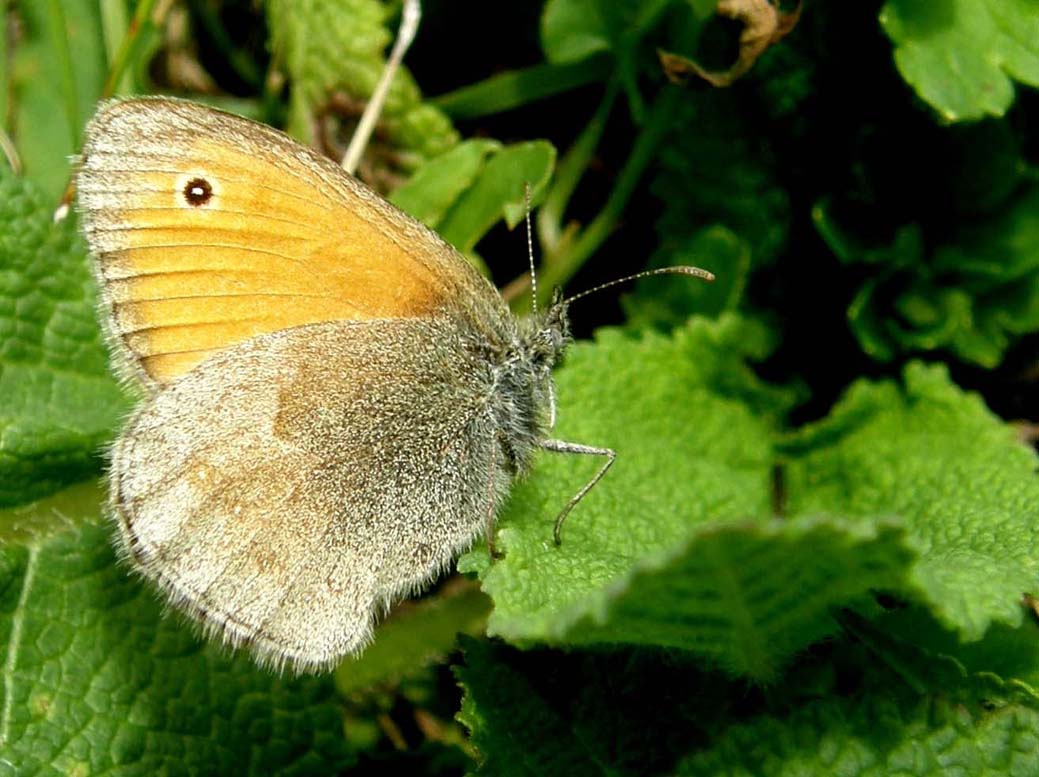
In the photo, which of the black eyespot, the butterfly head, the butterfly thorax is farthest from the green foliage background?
the black eyespot

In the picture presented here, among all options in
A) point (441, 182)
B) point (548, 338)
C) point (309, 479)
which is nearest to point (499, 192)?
point (441, 182)

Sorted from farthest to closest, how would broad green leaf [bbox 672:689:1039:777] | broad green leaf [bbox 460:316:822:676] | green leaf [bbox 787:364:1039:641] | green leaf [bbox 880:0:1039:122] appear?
1. green leaf [bbox 880:0:1039:122]
2. broad green leaf [bbox 672:689:1039:777]
3. green leaf [bbox 787:364:1039:641]
4. broad green leaf [bbox 460:316:822:676]

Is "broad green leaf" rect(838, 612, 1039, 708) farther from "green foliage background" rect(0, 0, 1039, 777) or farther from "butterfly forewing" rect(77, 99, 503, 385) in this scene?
"butterfly forewing" rect(77, 99, 503, 385)

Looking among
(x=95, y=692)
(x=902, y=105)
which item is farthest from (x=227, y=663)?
(x=902, y=105)

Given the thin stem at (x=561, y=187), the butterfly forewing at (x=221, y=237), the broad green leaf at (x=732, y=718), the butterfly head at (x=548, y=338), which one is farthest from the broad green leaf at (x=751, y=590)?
the thin stem at (x=561, y=187)

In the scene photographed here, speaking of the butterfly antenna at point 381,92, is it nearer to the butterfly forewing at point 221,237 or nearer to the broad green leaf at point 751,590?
the butterfly forewing at point 221,237

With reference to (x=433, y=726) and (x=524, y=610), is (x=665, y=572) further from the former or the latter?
(x=433, y=726)

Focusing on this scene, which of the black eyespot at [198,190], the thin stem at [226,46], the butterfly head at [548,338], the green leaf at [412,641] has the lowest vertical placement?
the green leaf at [412,641]
